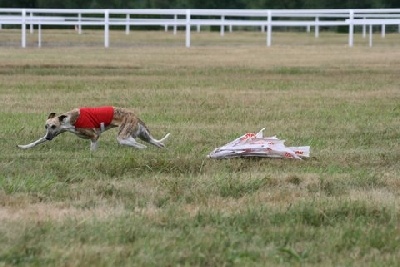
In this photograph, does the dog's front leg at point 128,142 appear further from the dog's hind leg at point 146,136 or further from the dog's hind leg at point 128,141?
the dog's hind leg at point 146,136

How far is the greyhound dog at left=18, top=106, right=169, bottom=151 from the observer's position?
11438 millimetres

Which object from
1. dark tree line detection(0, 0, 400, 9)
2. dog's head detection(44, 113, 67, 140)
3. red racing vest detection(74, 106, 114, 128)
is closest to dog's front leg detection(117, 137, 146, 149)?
red racing vest detection(74, 106, 114, 128)

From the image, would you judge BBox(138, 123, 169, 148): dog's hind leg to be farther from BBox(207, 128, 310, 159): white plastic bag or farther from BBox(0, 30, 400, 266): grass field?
BBox(207, 128, 310, 159): white plastic bag

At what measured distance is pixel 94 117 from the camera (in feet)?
37.8

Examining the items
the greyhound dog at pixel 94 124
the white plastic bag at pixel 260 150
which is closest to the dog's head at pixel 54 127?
the greyhound dog at pixel 94 124

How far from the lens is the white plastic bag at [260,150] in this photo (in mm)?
10672

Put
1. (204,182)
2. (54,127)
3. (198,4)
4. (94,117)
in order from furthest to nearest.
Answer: (198,4) → (94,117) → (54,127) → (204,182)

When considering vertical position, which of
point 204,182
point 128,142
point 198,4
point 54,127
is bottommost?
point 204,182

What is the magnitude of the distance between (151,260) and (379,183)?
3.41 metres

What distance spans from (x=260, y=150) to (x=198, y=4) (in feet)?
156

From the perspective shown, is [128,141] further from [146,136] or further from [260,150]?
[260,150]

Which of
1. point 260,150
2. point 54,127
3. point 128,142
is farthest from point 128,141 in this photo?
point 260,150

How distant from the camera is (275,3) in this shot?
2279 inches

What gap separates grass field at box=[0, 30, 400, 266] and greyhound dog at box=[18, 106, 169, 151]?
0.47 feet
